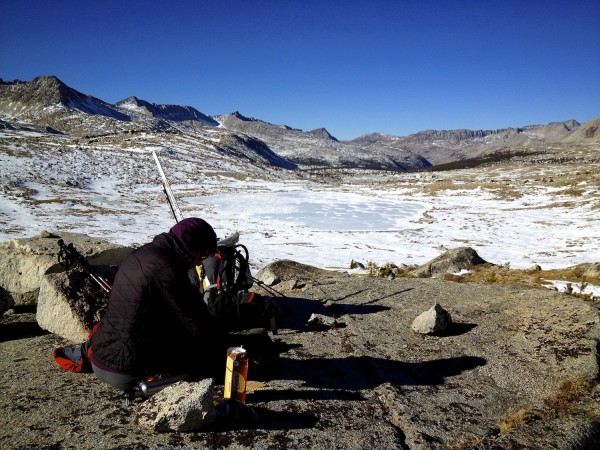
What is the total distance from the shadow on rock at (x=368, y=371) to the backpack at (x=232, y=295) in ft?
4.29

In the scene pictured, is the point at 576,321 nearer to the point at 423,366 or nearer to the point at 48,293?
the point at 423,366

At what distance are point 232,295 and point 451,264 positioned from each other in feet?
33.4

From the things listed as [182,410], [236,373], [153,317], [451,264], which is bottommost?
[451,264]

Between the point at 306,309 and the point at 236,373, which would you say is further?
the point at 306,309

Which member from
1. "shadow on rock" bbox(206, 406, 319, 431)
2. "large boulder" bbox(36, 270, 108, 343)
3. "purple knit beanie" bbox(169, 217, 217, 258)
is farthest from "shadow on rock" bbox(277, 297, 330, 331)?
"purple knit beanie" bbox(169, 217, 217, 258)

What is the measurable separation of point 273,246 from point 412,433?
20.1 meters

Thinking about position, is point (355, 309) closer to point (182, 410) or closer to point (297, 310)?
point (297, 310)

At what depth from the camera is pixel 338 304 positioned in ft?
30.7

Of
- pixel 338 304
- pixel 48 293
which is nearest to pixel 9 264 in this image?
pixel 48 293

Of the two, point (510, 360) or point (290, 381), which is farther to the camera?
point (510, 360)

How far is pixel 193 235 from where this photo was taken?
177 inches

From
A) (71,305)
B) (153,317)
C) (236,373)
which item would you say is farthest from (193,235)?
(71,305)

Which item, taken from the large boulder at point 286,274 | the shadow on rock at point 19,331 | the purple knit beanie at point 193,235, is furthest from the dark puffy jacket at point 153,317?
the large boulder at point 286,274

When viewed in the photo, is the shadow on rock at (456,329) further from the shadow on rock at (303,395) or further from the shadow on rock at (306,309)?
the shadow on rock at (303,395)
